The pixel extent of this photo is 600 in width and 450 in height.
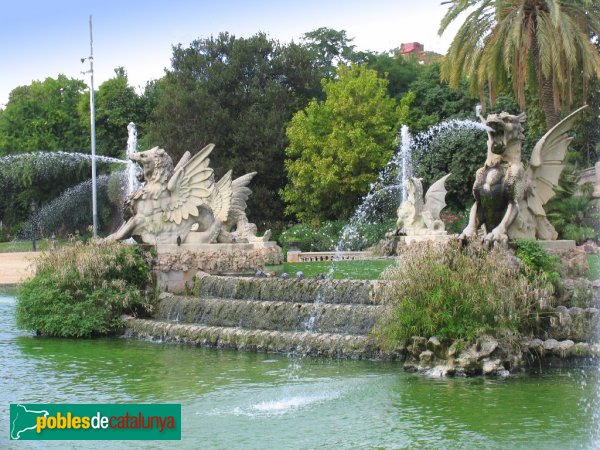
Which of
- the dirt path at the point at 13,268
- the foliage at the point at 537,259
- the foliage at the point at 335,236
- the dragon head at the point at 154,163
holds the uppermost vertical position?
the dragon head at the point at 154,163

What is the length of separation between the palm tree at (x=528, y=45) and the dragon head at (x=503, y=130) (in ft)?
34.7

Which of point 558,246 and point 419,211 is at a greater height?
point 419,211

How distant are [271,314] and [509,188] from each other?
4.71 metres

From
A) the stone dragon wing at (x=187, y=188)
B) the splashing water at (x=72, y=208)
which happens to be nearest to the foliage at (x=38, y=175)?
the splashing water at (x=72, y=208)

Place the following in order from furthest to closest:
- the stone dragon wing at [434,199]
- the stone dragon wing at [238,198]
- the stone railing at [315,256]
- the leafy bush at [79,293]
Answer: the stone railing at [315,256] → the stone dragon wing at [434,199] → the stone dragon wing at [238,198] → the leafy bush at [79,293]

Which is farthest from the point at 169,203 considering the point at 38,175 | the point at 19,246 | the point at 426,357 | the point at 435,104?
the point at 38,175

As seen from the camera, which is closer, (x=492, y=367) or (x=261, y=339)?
(x=492, y=367)

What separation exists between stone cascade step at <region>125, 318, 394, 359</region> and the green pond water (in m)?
0.28

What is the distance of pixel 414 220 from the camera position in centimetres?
2588

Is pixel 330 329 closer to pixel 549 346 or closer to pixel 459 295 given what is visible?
pixel 459 295

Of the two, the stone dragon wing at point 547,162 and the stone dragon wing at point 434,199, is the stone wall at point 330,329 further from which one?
the stone dragon wing at point 434,199

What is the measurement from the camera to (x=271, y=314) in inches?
603

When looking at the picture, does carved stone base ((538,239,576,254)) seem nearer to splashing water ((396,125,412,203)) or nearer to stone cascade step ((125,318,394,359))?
stone cascade step ((125,318,394,359))

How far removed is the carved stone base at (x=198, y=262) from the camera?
18062 mm
